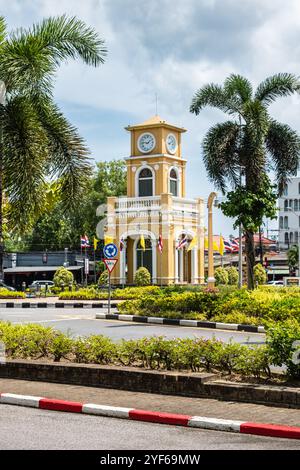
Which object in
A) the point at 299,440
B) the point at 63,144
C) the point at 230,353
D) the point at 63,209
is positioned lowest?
the point at 299,440

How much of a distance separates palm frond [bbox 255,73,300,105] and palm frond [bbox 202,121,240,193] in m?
1.62

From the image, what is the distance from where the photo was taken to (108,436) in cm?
727

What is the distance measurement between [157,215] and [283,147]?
22.2 meters

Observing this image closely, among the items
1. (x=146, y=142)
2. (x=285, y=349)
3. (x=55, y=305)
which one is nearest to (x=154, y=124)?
(x=146, y=142)

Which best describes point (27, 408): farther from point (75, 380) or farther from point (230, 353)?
point (230, 353)

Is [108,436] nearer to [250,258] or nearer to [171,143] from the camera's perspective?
[250,258]

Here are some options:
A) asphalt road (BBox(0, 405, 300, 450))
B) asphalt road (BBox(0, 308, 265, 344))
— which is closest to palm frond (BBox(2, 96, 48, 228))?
asphalt road (BBox(0, 308, 265, 344))

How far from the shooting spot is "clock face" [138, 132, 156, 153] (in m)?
49.5

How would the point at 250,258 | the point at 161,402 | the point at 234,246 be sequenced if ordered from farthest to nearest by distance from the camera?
the point at 234,246 < the point at 250,258 < the point at 161,402

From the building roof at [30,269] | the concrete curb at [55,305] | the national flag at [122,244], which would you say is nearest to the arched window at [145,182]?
the national flag at [122,244]

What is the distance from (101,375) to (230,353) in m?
1.86

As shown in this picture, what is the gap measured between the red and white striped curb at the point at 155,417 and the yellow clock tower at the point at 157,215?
37.5m
